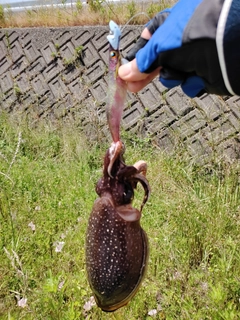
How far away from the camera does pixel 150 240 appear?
122 inches

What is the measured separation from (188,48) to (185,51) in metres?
0.01

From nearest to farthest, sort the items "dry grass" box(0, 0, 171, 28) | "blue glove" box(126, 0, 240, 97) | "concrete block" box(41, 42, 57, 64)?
"blue glove" box(126, 0, 240, 97) → "dry grass" box(0, 0, 171, 28) → "concrete block" box(41, 42, 57, 64)

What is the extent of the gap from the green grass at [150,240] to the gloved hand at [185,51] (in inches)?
45.5

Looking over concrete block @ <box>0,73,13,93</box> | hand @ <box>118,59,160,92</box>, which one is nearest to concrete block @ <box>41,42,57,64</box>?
concrete block @ <box>0,73,13,93</box>

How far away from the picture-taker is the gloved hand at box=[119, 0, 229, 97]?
1206 mm

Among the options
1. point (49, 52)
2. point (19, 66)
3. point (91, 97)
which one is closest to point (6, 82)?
point (19, 66)

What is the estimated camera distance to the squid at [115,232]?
142cm

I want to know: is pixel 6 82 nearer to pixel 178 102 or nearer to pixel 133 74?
pixel 178 102

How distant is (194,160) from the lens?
4.16 meters

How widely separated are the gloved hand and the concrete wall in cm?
292

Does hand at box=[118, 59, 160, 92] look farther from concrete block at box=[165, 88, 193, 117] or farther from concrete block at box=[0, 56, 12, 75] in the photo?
concrete block at box=[0, 56, 12, 75]

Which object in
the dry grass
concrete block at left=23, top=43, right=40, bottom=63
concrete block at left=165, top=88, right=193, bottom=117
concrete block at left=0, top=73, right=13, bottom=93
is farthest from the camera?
concrete block at left=0, top=73, right=13, bottom=93

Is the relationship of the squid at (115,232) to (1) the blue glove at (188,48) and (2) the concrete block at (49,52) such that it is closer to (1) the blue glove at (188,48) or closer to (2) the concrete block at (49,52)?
(1) the blue glove at (188,48)

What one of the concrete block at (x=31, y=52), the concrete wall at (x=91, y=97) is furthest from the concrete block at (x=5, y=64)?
the concrete block at (x=31, y=52)
